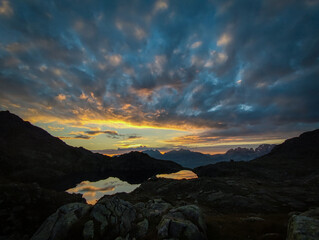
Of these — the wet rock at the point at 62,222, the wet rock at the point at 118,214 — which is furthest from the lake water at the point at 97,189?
the wet rock at the point at 118,214

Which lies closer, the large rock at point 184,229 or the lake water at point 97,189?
the large rock at point 184,229

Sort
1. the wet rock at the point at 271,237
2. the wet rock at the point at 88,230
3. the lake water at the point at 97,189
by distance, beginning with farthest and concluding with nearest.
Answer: the lake water at the point at 97,189, the wet rock at the point at 88,230, the wet rock at the point at 271,237

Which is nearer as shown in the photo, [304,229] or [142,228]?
[304,229]

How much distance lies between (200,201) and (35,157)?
19519cm

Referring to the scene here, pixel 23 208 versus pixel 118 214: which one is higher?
pixel 118 214

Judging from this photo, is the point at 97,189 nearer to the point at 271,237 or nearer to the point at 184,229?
the point at 184,229

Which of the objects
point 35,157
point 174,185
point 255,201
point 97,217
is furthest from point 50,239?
point 35,157

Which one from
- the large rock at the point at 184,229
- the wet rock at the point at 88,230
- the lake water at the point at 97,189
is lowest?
the lake water at the point at 97,189

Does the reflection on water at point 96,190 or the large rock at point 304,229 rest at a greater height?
the large rock at point 304,229

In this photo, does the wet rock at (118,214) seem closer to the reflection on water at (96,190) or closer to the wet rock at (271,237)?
the wet rock at (271,237)

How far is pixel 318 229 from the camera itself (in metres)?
9.85

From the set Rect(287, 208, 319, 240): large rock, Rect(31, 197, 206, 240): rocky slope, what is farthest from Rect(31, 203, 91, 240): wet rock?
Rect(287, 208, 319, 240): large rock

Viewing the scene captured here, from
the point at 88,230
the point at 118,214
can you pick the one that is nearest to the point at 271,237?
the point at 118,214

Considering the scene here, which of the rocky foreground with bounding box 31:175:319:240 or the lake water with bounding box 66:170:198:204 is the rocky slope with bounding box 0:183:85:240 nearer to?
the rocky foreground with bounding box 31:175:319:240
